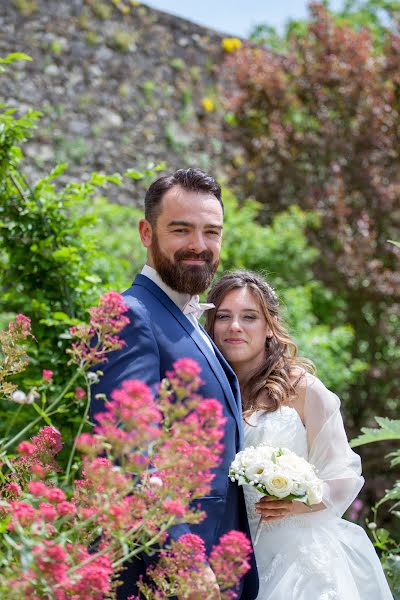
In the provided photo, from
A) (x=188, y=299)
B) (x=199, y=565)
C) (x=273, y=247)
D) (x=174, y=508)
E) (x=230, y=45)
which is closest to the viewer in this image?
(x=174, y=508)

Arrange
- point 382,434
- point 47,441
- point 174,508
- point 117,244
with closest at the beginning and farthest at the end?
point 174,508, point 47,441, point 382,434, point 117,244

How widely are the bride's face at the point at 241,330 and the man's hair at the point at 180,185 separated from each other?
614 mm

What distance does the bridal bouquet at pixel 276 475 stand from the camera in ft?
8.08

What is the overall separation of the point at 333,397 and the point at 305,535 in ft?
1.65

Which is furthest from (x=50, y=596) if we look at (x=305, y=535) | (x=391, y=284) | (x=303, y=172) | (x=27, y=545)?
(x=303, y=172)

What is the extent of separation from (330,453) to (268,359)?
0.48 metres

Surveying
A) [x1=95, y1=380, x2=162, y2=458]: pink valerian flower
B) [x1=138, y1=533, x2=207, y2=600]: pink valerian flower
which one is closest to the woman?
[x1=138, y1=533, x2=207, y2=600]: pink valerian flower

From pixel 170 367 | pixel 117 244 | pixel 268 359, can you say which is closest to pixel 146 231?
pixel 170 367

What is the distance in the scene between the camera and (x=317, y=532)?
9.43 ft

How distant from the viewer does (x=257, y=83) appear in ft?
26.5

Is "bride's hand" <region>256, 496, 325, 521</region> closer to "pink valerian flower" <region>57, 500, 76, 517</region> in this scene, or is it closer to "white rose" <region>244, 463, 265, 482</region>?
"white rose" <region>244, 463, 265, 482</region>

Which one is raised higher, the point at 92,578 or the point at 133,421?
the point at 133,421

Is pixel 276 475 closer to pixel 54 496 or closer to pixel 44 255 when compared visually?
pixel 54 496

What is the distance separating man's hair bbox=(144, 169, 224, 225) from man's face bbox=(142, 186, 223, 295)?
0.02m
